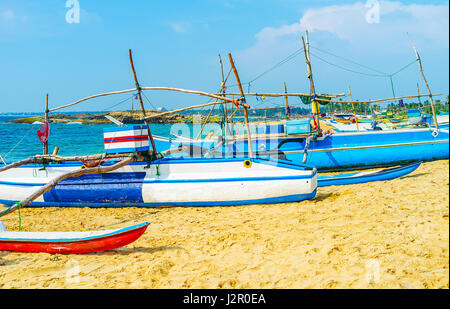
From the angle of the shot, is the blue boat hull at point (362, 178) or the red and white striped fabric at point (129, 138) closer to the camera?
the red and white striped fabric at point (129, 138)

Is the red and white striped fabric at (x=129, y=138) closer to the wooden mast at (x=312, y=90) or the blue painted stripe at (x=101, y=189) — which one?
the blue painted stripe at (x=101, y=189)

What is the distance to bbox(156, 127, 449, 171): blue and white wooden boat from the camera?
12.8 m

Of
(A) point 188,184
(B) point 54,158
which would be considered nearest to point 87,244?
(A) point 188,184

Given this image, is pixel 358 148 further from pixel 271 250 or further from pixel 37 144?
pixel 37 144

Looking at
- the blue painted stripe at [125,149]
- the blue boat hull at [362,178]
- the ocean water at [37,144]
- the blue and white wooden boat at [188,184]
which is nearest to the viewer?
the blue and white wooden boat at [188,184]

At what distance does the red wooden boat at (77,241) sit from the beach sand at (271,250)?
0.13 metres

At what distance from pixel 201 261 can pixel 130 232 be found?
1.33 meters

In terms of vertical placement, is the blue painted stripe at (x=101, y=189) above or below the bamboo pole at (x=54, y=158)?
below

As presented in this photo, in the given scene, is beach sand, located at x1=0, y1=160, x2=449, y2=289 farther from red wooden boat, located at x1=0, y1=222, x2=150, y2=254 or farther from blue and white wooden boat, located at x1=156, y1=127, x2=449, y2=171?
blue and white wooden boat, located at x1=156, y1=127, x2=449, y2=171

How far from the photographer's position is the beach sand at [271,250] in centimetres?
390

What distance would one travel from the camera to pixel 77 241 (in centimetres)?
531

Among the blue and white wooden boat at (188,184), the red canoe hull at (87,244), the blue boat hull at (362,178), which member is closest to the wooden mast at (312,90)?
the blue boat hull at (362,178)

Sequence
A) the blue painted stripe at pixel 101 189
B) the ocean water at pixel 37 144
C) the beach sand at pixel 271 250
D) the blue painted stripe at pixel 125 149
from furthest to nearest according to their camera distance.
Answer: the ocean water at pixel 37 144 → the blue painted stripe at pixel 101 189 → the blue painted stripe at pixel 125 149 → the beach sand at pixel 271 250

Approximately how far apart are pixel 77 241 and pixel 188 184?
3.04 meters
